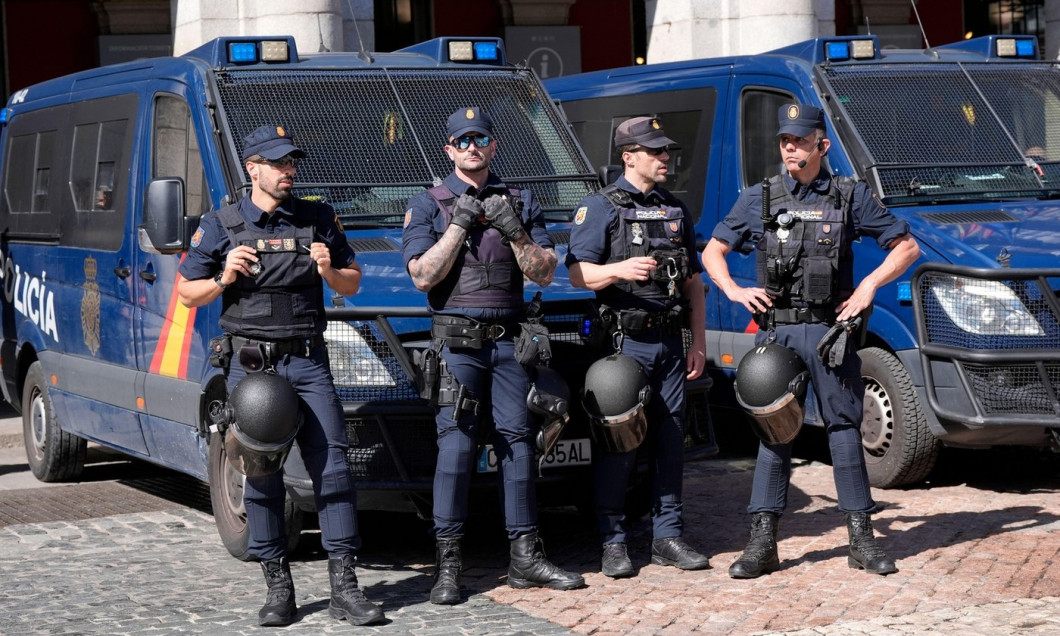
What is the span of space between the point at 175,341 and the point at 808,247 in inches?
118

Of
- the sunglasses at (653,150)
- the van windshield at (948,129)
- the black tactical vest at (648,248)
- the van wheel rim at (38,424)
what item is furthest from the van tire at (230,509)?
the van windshield at (948,129)

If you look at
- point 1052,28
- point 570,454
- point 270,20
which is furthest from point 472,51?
point 1052,28

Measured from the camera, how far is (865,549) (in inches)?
270

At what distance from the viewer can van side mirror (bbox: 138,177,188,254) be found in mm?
7203

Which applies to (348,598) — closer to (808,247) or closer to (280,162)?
(280,162)

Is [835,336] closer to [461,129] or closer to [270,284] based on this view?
[461,129]

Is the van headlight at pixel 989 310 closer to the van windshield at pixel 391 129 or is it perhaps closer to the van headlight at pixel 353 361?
the van windshield at pixel 391 129

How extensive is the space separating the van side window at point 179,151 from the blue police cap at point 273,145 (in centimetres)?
123

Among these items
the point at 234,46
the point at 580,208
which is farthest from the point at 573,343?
the point at 234,46

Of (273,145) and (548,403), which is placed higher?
(273,145)

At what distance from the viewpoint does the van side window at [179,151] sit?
25.3 ft

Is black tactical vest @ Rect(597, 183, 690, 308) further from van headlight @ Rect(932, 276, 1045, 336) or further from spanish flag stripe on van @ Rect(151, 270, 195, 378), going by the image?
spanish flag stripe on van @ Rect(151, 270, 195, 378)

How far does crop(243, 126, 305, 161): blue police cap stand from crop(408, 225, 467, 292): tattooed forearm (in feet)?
2.03

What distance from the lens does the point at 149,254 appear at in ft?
26.7
